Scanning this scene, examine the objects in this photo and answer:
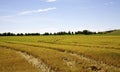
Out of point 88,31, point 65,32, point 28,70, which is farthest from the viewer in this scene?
point 65,32

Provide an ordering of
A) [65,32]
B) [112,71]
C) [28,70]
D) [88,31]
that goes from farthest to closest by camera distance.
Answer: [65,32] < [88,31] < [28,70] < [112,71]

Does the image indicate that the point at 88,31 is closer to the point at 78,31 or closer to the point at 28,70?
the point at 78,31

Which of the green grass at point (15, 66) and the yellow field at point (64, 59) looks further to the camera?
the yellow field at point (64, 59)

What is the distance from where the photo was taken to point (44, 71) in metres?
23.8

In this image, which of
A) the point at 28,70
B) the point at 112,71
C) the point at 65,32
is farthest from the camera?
the point at 65,32

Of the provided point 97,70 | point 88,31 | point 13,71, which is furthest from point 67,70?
point 88,31

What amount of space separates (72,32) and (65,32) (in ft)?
22.7

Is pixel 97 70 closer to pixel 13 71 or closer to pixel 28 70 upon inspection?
pixel 28 70

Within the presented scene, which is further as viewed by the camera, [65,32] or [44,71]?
[65,32]

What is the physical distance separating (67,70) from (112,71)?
4632mm

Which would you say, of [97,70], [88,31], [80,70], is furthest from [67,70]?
[88,31]

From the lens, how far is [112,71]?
2311 centimetres

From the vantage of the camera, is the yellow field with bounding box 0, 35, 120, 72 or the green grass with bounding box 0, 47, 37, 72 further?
the yellow field with bounding box 0, 35, 120, 72

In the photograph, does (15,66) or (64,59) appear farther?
(64,59)
